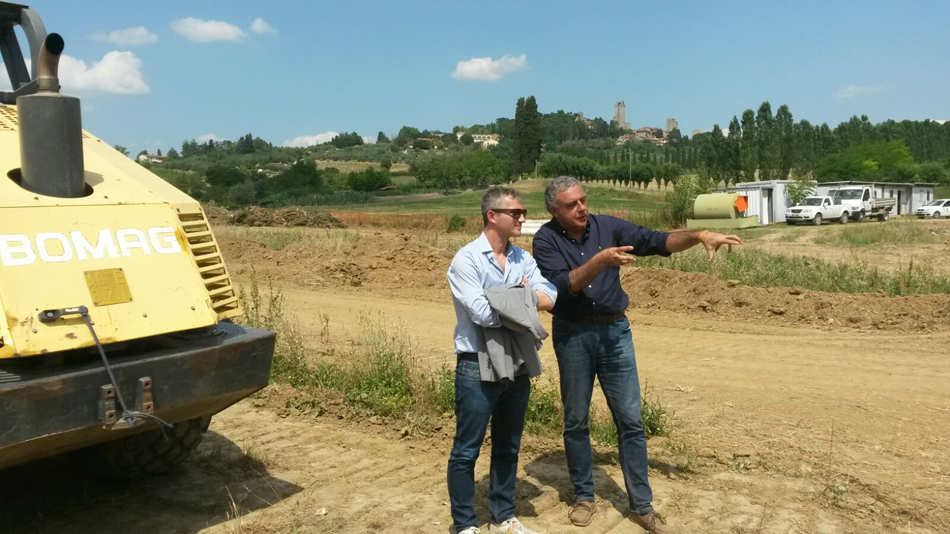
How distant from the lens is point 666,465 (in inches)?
231

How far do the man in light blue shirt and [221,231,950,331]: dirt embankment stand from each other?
8285mm

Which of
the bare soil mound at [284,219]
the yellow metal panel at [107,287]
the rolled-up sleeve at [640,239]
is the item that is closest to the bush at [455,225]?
the bare soil mound at [284,219]

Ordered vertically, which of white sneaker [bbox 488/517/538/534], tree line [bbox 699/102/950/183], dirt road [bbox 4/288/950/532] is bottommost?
dirt road [bbox 4/288/950/532]

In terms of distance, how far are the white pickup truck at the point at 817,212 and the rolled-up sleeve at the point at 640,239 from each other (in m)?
32.9

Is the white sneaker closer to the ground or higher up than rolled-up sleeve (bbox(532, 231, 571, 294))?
closer to the ground

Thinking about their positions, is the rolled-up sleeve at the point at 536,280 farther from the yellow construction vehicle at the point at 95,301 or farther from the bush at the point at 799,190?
the bush at the point at 799,190

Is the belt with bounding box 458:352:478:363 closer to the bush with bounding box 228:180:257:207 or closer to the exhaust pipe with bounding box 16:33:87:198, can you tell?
the exhaust pipe with bounding box 16:33:87:198

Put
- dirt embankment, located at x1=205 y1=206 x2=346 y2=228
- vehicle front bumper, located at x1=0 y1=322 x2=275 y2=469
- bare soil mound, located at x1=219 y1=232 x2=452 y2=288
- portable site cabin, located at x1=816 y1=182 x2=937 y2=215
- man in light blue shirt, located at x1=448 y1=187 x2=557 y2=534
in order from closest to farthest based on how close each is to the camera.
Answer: vehicle front bumper, located at x1=0 y1=322 x2=275 y2=469, man in light blue shirt, located at x1=448 y1=187 x2=557 y2=534, bare soil mound, located at x1=219 y1=232 x2=452 y2=288, dirt embankment, located at x1=205 y1=206 x2=346 y2=228, portable site cabin, located at x1=816 y1=182 x2=937 y2=215

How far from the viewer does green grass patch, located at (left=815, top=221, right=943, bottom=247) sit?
2408 centimetres

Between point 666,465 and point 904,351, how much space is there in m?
5.67

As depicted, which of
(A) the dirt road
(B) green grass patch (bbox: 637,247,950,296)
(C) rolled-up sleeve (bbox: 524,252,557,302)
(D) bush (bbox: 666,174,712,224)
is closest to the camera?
(C) rolled-up sleeve (bbox: 524,252,557,302)

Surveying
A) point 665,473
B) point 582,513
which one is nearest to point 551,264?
point 582,513

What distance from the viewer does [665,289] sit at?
13.5 metres

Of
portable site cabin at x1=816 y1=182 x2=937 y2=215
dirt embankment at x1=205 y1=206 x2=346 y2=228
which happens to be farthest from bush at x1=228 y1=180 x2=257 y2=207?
portable site cabin at x1=816 y1=182 x2=937 y2=215
